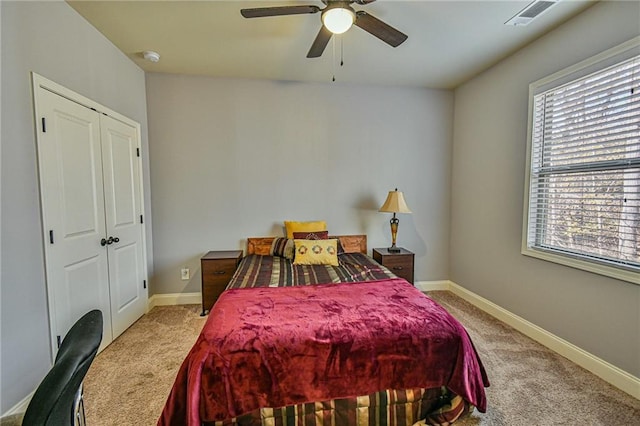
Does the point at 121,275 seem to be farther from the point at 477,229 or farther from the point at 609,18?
the point at 609,18

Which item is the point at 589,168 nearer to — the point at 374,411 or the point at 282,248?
the point at 374,411

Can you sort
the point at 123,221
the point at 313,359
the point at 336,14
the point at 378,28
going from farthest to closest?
the point at 123,221 → the point at 378,28 → the point at 336,14 → the point at 313,359

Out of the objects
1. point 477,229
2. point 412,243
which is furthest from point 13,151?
point 477,229

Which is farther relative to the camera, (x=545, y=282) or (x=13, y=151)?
(x=545, y=282)

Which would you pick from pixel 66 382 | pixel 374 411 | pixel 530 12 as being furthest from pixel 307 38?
pixel 374 411

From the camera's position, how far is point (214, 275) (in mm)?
3201

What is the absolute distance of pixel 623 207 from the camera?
2.03 meters

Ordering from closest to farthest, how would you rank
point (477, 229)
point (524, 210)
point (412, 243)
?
point (524, 210) < point (477, 229) < point (412, 243)

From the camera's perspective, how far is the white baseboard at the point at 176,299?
11.5 feet

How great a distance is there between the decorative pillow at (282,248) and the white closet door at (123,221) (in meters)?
1.47

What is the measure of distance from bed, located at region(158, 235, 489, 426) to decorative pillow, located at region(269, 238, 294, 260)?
140 cm

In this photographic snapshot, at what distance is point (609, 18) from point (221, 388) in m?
3.53

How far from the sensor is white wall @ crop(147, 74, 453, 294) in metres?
3.48

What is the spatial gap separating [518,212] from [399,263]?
1344 millimetres
